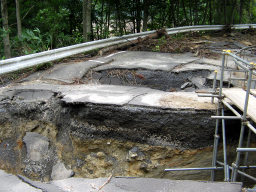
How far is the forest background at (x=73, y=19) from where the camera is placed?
7186 millimetres

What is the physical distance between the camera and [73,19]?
434 inches

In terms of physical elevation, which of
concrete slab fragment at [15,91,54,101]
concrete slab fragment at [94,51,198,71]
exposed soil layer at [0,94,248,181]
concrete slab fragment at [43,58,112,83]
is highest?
concrete slab fragment at [94,51,198,71]

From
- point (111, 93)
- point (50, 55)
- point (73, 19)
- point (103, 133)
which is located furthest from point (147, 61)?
point (73, 19)

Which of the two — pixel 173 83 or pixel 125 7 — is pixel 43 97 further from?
pixel 125 7

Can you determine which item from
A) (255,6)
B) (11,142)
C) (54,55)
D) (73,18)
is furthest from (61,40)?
(255,6)

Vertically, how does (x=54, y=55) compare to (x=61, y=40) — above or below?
below

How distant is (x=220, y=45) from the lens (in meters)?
9.65

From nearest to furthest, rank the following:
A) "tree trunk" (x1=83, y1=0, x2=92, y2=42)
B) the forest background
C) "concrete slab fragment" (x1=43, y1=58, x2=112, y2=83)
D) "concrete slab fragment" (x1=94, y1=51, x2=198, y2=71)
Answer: "concrete slab fragment" (x1=43, y1=58, x2=112, y2=83) → "concrete slab fragment" (x1=94, y1=51, x2=198, y2=71) → the forest background → "tree trunk" (x1=83, y1=0, x2=92, y2=42)

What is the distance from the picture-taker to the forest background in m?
7.19

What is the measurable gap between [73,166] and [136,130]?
4.57 ft

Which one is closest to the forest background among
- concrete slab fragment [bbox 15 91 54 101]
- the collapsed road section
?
concrete slab fragment [bbox 15 91 54 101]

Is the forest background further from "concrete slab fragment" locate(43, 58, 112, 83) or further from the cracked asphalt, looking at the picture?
the cracked asphalt

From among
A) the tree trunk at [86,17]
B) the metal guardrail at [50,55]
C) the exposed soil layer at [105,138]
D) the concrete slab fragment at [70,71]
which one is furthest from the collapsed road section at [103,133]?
the tree trunk at [86,17]

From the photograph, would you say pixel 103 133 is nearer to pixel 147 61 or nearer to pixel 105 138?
pixel 105 138
